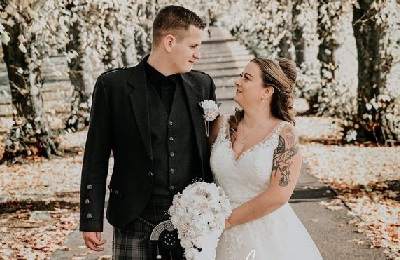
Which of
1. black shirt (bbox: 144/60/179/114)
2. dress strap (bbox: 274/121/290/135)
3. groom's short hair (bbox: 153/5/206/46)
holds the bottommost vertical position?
dress strap (bbox: 274/121/290/135)

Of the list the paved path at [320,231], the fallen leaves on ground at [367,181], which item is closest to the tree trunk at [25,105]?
the paved path at [320,231]

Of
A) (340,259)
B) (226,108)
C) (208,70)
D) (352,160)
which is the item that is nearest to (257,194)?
(340,259)

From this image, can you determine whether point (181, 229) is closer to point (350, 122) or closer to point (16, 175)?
point (16, 175)

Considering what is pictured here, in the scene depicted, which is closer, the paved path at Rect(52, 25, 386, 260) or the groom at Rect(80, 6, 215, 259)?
the groom at Rect(80, 6, 215, 259)

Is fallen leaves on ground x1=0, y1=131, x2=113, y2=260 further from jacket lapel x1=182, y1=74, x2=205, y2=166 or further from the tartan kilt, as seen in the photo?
jacket lapel x1=182, y1=74, x2=205, y2=166

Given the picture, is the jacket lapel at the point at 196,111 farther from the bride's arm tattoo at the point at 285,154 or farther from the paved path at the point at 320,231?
the paved path at the point at 320,231

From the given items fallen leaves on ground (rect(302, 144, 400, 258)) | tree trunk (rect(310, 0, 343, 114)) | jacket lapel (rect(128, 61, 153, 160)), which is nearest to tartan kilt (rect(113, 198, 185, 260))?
jacket lapel (rect(128, 61, 153, 160))

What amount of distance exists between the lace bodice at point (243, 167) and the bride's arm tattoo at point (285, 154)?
2.3 inches

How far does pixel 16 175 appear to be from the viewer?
567 inches

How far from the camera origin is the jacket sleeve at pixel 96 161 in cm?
422

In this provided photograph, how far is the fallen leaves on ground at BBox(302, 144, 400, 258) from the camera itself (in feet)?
29.7

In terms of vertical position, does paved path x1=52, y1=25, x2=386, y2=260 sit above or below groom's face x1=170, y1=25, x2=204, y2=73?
below

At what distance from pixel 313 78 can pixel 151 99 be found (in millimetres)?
18747

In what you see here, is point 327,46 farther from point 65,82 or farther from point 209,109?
point 65,82
